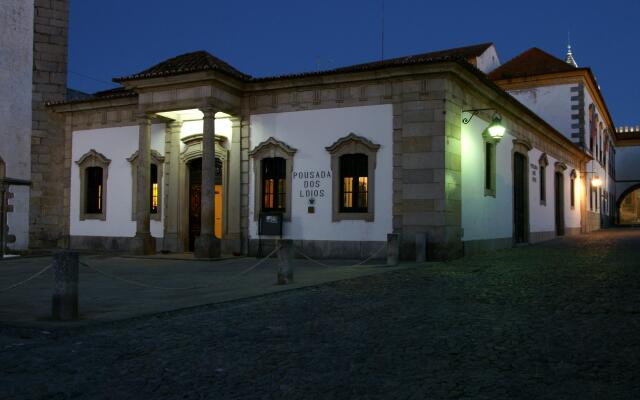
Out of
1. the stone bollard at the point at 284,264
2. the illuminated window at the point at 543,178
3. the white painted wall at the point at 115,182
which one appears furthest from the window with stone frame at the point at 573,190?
the stone bollard at the point at 284,264

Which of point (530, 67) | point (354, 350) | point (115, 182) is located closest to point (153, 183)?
point (115, 182)

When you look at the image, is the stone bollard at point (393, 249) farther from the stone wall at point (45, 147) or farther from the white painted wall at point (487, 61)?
the white painted wall at point (487, 61)

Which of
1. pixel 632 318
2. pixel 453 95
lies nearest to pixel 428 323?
pixel 632 318

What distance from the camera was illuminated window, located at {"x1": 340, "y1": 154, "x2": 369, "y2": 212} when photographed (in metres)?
15.9

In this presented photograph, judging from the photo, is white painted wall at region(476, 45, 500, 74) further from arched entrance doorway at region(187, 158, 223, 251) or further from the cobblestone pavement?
the cobblestone pavement

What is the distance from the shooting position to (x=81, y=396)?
162 inches

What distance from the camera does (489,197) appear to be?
18531 mm

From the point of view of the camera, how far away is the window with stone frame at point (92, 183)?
64.9 feet

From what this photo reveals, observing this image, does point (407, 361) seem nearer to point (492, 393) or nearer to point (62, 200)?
point (492, 393)

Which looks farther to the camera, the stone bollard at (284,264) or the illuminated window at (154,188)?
the illuminated window at (154,188)

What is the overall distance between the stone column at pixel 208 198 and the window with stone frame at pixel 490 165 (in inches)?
328

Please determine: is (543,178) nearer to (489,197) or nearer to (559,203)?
(559,203)

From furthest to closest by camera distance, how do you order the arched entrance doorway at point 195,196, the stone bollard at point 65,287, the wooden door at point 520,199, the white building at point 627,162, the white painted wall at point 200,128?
the white building at point 627,162
the wooden door at point 520,199
the arched entrance doorway at point 195,196
the white painted wall at point 200,128
the stone bollard at point 65,287

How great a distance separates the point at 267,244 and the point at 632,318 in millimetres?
11214
